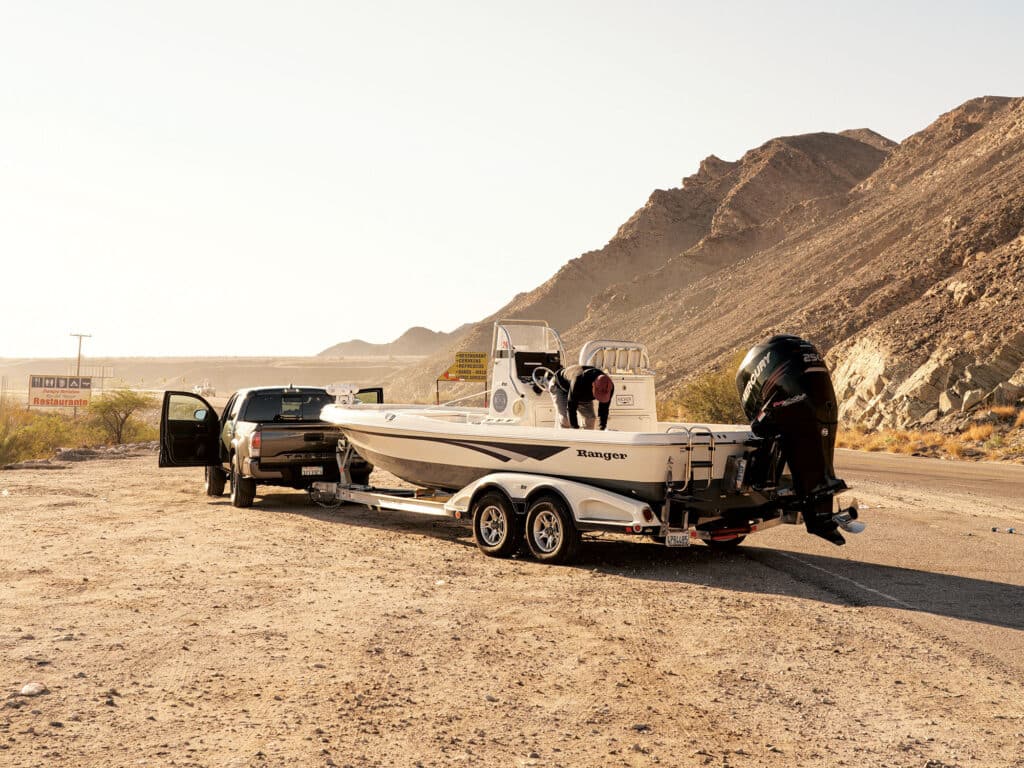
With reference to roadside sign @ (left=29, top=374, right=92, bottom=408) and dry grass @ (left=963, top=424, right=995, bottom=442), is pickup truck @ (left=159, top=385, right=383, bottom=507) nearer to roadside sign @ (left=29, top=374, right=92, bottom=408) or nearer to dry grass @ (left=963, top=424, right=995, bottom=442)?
dry grass @ (left=963, top=424, right=995, bottom=442)

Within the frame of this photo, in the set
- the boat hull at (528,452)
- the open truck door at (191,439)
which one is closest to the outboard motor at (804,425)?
the boat hull at (528,452)

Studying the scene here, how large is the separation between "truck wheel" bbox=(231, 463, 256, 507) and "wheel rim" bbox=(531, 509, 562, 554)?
227 inches

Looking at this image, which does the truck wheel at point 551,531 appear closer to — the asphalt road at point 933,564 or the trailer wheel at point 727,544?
the asphalt road at point 933,564

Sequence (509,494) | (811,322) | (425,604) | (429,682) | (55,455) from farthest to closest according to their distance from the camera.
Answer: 1. (811,322)
2. (55,455)
3. (509,494)
4. (425,604)
5. (429,682)

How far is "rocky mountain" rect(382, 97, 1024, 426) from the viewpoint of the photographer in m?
39.4

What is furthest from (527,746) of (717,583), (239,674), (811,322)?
(811,322)

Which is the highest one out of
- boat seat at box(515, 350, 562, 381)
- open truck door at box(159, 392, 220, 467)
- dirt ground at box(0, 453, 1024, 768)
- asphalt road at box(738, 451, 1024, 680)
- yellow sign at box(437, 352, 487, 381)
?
yellow sign at box(437, 352, 487, 381)

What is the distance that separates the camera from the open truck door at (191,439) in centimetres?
1571

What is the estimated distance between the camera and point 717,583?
9.66 metres

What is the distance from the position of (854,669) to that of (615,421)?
5.78 metres

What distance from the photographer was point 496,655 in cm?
692

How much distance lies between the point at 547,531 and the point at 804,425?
2801mm

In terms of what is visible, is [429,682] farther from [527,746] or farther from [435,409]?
[435,409]

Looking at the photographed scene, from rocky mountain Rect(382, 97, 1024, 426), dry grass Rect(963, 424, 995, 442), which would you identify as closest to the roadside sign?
rocky mountain Rect(382, 97, 1024, 426)
